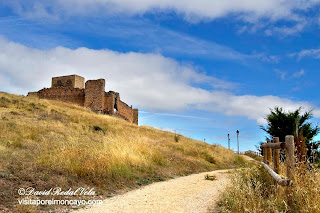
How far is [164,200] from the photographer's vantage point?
6.66m

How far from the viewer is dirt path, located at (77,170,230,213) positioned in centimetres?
585

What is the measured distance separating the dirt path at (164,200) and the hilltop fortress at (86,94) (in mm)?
23593

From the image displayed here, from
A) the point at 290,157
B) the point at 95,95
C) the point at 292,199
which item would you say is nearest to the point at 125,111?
the point at 95,95

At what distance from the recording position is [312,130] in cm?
1164

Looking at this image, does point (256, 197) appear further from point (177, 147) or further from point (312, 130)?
point (177, 147)

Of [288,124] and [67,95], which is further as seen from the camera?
[67,95]

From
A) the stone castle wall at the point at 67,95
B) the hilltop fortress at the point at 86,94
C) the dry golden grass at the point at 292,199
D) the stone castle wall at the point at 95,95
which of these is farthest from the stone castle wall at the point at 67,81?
the dry golden grass at the point at 292,199

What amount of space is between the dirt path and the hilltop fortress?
2359 centimetres

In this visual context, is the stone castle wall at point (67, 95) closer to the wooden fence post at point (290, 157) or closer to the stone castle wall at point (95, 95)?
the stone castle wall at point (95, 95)

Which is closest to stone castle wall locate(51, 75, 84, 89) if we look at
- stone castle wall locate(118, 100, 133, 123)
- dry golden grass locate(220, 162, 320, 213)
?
stone castle wall locate(118, 100, 133, 123)

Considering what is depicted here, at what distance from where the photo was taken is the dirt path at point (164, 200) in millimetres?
5852

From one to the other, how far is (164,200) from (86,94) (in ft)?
86.8

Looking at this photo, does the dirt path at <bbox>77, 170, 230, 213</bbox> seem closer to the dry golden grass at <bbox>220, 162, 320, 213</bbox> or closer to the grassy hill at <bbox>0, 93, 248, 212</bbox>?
the grassy hill at <bbox>0, 93, 248, 212</bbox>

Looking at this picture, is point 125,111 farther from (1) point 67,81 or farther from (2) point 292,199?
(2) point 292,199
